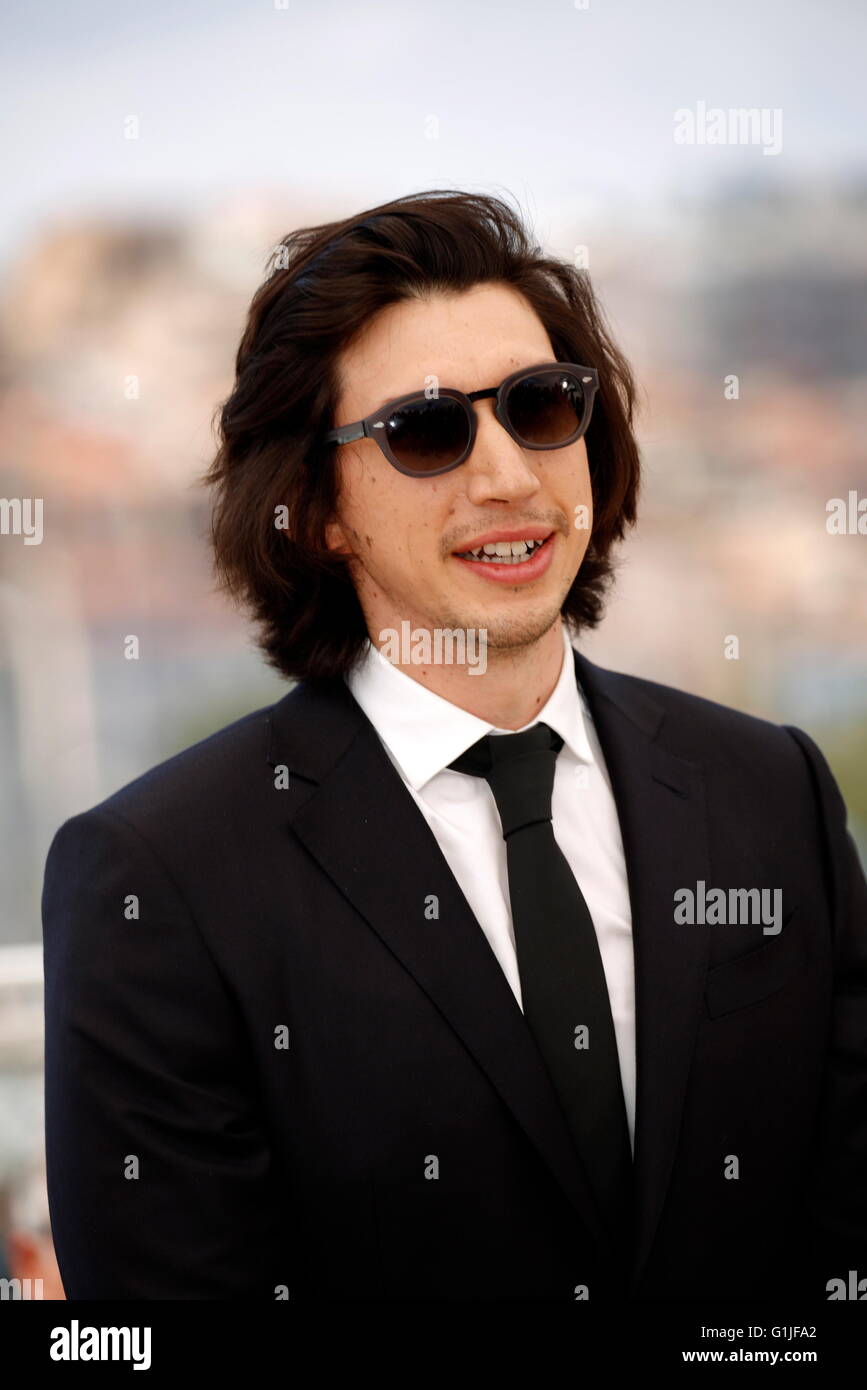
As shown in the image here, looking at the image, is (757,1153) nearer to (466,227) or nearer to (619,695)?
(619,695)

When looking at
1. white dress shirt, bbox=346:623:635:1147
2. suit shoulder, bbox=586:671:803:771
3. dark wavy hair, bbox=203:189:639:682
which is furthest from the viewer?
suit shoulder, bbox=586:671:803:771

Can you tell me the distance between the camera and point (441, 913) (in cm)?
158

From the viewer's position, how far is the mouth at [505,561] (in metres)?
1.71

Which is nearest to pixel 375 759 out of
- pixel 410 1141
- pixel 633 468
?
pixel 410 1141

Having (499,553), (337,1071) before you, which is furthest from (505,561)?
(337,1071)

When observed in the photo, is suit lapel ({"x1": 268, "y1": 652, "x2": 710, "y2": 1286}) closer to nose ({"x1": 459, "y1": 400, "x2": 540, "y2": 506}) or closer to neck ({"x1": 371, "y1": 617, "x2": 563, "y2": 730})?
neck ({"x1": 371, "y1": 617, "x2": 563, "y2": 730})

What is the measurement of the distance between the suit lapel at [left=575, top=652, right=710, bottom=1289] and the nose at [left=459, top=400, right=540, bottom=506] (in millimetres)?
384

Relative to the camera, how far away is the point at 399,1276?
153cm

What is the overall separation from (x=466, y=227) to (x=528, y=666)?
25.8 inches

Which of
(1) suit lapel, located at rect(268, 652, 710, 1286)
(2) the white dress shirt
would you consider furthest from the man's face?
(1) suit lapel, located at rect(268, 652, 710, 1286)

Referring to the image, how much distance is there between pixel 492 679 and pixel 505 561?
162 millimetres

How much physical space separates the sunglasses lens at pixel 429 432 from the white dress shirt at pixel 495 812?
0.28m

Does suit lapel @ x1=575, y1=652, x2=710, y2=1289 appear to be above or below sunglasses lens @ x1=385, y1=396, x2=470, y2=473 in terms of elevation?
below

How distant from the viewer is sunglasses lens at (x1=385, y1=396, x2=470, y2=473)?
66.2 inches
